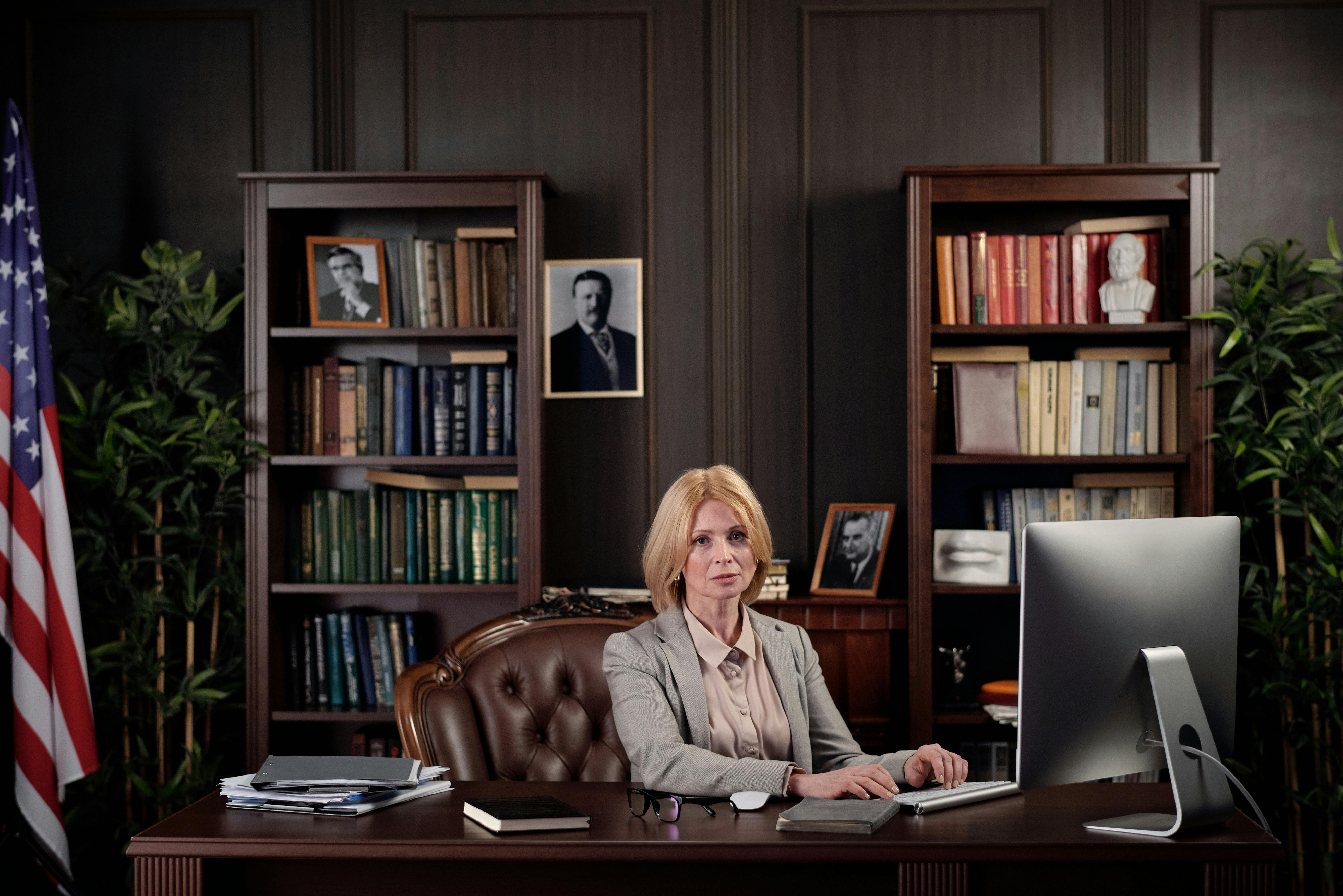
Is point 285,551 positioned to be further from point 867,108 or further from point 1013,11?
point 1013,11

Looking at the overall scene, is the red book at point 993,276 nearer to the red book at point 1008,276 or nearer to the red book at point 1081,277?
the red book at point 1008,276

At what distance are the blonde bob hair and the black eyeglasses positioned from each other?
483 millimetres

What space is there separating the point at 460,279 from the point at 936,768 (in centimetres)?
207

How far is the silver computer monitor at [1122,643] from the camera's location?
1.55m

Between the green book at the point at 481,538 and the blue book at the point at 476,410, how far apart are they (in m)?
0.14

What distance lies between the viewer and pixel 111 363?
3420mm

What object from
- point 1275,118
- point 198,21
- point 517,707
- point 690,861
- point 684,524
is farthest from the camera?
point 198,21

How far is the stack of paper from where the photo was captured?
66.5 inches

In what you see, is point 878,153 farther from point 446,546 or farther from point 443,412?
point 446,546

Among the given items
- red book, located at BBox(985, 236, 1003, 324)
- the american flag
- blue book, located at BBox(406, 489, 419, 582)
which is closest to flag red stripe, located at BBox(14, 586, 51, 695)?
the american flag

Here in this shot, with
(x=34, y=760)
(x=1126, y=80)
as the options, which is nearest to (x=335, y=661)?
(x=34, y=760)

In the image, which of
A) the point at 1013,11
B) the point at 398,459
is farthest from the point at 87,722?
the point at 1013,11

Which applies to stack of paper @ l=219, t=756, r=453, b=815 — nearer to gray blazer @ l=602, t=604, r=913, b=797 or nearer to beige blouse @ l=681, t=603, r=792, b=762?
gray blazer @ l=602, t=604, r=913, b=797

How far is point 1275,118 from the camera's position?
3.36 m
